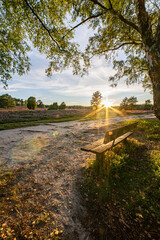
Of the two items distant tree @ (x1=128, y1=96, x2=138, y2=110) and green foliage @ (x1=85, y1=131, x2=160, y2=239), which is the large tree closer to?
green foliage @ (x1=85, y1=131, x2=160, y2=239)

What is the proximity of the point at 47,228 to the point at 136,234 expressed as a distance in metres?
1.62

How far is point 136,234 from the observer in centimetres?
171

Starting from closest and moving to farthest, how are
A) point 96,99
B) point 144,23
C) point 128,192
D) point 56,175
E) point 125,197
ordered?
point 125,197, point 128,192, point 56,175, point 144,23, point 96,99

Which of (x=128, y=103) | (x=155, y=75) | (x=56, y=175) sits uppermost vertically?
(x=128, y=103)

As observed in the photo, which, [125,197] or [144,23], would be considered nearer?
[125,197]

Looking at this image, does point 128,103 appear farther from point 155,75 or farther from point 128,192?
point 128,192

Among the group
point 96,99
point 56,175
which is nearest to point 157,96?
point 56,175

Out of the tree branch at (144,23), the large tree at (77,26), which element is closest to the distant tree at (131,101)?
the large tree at (77,26)

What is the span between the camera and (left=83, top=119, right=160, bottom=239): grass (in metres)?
1.78

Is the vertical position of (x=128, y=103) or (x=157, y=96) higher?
(x=128, y=103)

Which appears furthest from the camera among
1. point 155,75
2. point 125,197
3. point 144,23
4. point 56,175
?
point 144,23

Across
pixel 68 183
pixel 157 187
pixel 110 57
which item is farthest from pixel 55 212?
pixel 110 57

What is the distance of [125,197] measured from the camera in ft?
7.86

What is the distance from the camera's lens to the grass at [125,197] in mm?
1784
